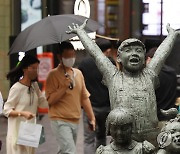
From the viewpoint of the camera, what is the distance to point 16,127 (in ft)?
23.0

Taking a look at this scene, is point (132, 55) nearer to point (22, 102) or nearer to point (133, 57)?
point (133, 57)

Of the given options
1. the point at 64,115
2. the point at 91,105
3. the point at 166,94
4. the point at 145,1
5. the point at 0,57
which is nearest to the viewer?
the point at 166,94

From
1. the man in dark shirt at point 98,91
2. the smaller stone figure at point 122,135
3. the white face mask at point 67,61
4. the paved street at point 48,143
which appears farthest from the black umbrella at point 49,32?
the paved street at point 48,143

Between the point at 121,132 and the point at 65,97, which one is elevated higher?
the point at 121,132

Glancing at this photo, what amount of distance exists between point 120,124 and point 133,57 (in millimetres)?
761

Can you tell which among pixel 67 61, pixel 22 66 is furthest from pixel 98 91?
pixel 22 66

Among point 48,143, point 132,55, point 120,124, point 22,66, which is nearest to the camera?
point 120,124

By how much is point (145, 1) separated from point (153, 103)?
12.9 meters

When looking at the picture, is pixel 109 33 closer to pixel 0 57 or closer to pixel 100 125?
pixel 0 57

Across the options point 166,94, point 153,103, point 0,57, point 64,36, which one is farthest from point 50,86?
point 0,57

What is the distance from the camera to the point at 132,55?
4.36 meters

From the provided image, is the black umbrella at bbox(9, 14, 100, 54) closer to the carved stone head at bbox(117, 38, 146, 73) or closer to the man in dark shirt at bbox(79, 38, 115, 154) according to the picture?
Result: the man in dark shirt at bbox(79, 38, 115, 154)

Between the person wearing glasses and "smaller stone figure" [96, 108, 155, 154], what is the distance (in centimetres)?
361

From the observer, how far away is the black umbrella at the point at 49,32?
22.6 feet
